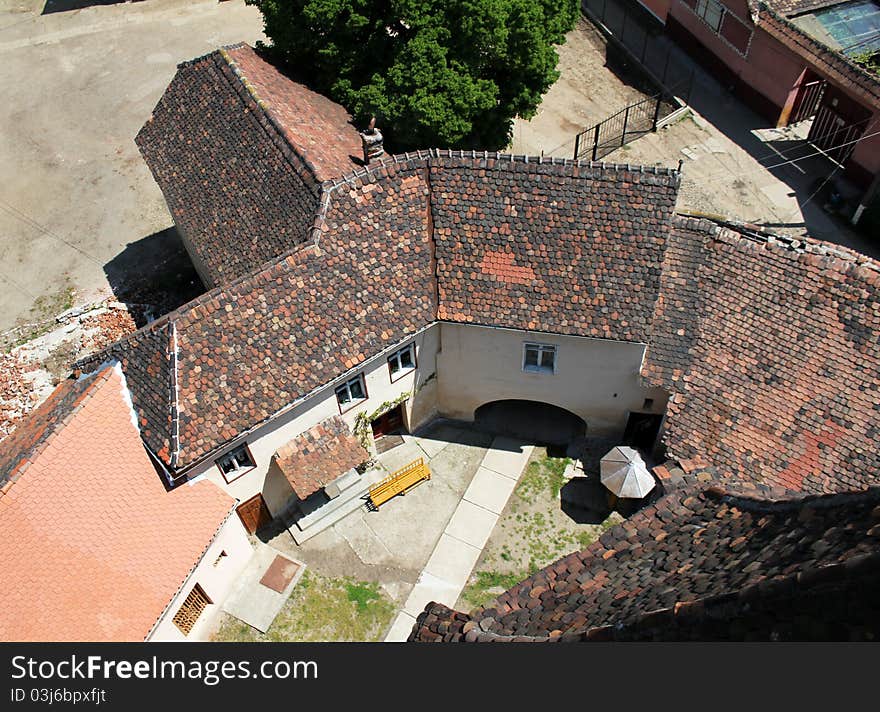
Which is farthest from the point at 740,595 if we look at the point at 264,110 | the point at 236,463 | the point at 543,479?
the point at 264,110

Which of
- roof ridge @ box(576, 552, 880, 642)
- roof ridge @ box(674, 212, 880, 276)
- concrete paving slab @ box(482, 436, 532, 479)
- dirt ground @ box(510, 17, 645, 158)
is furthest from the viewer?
dirt ground @ box(510, 17, 645, 158)

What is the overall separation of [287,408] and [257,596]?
771cm

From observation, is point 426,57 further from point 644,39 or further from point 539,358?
point 644,39

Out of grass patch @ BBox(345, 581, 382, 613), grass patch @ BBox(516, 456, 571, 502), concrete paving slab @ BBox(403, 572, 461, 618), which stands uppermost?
grass patch @ BBox(516, 456, 571, 502)

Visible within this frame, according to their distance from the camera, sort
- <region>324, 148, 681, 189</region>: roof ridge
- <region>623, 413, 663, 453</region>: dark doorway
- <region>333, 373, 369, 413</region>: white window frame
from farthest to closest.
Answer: <region>623, 413, 663, 453</region>: dark doorway
<region>333, 373, 369, 413</region>: white window frame
<region>324, 148, 681, 189</region>: roof ridge

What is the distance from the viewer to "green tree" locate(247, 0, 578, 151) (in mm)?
30547

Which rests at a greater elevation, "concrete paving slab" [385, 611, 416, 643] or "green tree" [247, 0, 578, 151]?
"green tree" [247, 0, 578, 151]

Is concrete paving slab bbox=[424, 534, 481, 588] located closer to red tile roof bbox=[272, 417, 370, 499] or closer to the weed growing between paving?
the weed growing between paving

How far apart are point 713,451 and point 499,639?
12.2m

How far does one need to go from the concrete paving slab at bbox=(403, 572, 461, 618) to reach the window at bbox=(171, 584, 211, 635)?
23.3 ft

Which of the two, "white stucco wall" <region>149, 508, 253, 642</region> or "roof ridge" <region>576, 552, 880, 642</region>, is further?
"white stucco wall" <region>149, 508, 253, 642</region>

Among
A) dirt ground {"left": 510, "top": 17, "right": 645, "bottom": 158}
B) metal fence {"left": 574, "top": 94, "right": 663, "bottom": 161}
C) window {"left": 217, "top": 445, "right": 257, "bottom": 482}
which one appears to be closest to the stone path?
window {"left": 217, "top": 445, "right": 257, "bottom": 482}

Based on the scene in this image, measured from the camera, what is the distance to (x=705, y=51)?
1852 inches
